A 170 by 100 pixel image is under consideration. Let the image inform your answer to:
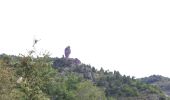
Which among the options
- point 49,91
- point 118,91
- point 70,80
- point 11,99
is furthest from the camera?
point 118,91

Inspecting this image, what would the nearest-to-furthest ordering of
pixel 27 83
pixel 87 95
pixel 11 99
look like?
pixel 27 83, pixel 11 99, pixel 87 95

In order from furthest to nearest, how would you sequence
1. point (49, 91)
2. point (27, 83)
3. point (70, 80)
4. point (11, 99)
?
point (70, 80) < point (49, 91) < point (11, 99) < point (27, 83)

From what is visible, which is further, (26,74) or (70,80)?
(70,80)

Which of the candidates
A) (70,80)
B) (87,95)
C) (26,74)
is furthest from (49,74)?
(70,80)

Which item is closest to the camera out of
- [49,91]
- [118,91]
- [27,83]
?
[27,83]

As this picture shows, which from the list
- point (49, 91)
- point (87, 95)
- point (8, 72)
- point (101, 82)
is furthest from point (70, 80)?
point (8, 72)

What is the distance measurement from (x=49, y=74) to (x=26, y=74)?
6.00ft

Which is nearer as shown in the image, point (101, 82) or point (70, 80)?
point (70, 80)

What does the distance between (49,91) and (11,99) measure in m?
91.5

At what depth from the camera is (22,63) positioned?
1649 inches

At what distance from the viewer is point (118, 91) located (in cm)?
18125

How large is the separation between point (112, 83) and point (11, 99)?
144262 millimetres

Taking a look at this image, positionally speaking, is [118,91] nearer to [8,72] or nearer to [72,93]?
[72,93]

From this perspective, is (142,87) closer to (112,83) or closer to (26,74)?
(112,83)
